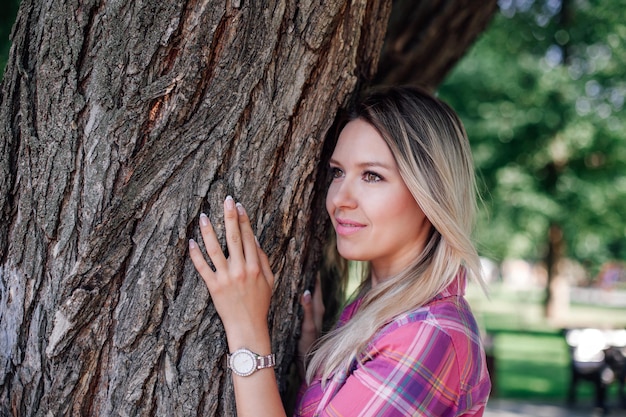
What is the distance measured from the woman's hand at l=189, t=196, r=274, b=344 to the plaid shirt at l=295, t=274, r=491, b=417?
319 millimetres

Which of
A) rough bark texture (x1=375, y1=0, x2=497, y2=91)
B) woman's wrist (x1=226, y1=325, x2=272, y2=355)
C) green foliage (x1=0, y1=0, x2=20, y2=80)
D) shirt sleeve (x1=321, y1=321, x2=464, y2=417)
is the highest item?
green foliage (x1=0, y1=0, x2=20, y2=80)

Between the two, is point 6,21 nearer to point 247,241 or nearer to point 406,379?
point 247,241

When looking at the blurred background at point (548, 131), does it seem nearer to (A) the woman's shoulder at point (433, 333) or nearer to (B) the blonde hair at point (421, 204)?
(B) the blonde hair at point (421, 204)

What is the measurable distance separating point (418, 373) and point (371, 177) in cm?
70

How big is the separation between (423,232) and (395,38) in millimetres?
1852

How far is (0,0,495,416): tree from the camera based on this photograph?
1.96 meters

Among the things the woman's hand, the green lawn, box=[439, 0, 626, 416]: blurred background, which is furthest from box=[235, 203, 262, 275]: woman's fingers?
box=[439, 0, 626, 416]: blurred background

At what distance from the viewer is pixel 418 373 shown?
6.43ft

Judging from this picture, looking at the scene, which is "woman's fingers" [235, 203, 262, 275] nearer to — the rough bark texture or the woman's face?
the woman's face

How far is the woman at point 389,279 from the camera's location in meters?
2.00

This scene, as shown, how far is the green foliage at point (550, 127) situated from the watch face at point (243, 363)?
44.0ft

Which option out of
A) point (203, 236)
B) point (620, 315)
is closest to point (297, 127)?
point (203, 236)

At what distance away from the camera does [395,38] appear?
13.1 feet

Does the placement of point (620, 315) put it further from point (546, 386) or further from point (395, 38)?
point (395, 38)
